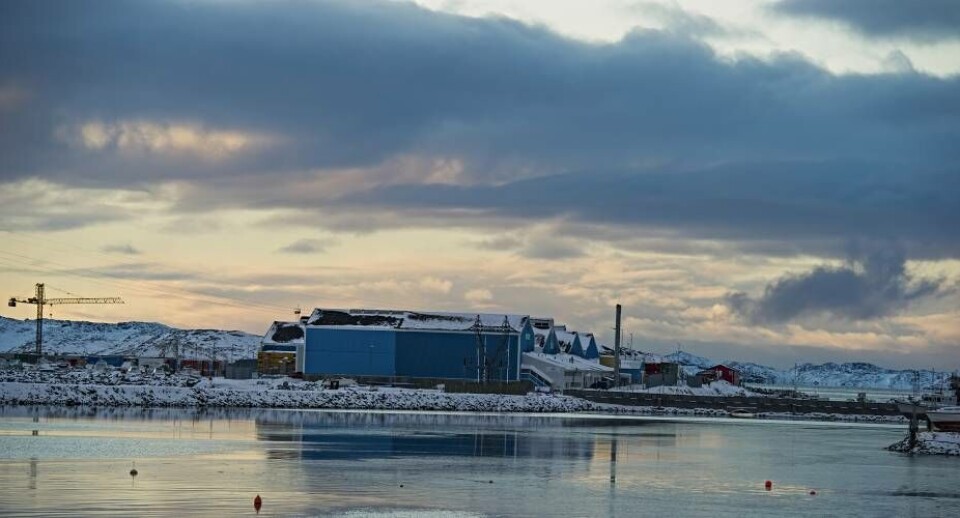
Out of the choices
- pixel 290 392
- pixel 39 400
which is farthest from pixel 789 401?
pixel 39 400

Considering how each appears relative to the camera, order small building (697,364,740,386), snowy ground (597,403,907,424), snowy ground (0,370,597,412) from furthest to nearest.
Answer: small building (697,364,740,386) < snowy ground (597,403,907,424) < snowy ground (0,370,597,412)

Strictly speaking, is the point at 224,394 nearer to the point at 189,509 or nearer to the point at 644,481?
the point at 644,481

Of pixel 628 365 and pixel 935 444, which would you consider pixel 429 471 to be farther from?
pixel 628 365

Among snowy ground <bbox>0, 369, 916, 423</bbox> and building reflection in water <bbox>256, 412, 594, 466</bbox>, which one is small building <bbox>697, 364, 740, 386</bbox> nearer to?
Result: snowy ground <bbox>0, 369, 916, 423</bbox>

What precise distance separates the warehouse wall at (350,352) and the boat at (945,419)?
53.6 m

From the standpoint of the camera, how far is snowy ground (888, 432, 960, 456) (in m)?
62.3

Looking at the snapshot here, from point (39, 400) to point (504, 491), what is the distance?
53064mm

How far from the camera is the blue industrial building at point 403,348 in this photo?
112688 mm

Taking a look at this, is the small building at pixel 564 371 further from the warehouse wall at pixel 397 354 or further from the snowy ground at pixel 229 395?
the snowy ground at pixel 229 395

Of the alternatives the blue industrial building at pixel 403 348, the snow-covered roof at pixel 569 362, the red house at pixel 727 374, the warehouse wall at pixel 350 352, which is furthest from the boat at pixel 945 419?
the red house at pixel 727 374

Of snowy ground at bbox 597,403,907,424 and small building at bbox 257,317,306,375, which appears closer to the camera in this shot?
snowy ground at bbox 597,403,907,424

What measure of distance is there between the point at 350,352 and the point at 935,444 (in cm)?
6025

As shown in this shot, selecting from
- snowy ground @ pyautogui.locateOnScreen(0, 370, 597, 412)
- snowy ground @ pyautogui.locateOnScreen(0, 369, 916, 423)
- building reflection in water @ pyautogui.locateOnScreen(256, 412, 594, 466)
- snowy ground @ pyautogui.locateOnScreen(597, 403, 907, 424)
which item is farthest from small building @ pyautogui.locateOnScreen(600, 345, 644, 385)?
building reflection in water @ pyautogui.locateOnScreen(256, 412, 594, 466)

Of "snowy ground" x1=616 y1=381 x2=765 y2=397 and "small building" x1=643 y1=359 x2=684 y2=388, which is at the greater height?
"small building" x1=643 y1=359 x2=684 y2=388
